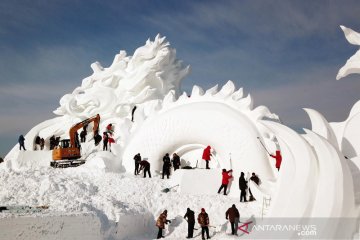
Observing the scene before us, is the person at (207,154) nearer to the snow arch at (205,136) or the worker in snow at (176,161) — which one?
the snow arch at (205,136)

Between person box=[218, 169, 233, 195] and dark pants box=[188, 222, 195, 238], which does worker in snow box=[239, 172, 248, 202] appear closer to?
person box=[218, 169, 233, 195]

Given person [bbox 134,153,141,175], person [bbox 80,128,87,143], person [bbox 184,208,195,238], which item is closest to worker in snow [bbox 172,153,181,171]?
person [bbox 134,153,141,175]

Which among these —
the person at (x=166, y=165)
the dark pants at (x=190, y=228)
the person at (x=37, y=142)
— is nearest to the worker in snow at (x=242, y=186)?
the dark pants at (x=190, y=228)

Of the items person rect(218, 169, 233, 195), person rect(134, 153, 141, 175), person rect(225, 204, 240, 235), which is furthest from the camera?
person rect(134, 153, 141, 175)

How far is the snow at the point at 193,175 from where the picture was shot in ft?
24.9

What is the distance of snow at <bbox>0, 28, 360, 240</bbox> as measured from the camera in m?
7.60

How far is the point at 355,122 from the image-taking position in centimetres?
1023

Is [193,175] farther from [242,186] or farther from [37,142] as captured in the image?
[37,142]

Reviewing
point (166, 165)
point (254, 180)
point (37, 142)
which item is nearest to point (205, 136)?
point (166, 165)

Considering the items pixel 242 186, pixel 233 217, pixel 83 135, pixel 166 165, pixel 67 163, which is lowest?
pixel 233 217

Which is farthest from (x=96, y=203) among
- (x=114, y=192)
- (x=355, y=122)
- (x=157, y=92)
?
(x=157, y=92)

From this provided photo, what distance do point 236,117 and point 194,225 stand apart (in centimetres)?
372

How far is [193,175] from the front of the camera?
1337cm

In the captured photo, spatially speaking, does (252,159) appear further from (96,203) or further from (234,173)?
(96,203)
